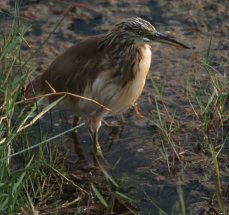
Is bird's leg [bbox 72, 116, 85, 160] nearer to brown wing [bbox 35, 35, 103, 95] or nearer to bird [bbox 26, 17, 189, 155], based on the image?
bird [bbox 26, 17, 189, 155]

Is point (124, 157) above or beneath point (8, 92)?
beneath

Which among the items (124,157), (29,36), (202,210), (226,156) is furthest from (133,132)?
(29,36)

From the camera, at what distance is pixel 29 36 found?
7.21 metres

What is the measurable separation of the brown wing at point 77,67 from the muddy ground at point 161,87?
0.39m

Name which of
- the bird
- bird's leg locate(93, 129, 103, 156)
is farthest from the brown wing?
bird's leg locate(93, 129, 103, 156)

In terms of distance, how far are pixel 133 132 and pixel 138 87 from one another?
51 centimetres

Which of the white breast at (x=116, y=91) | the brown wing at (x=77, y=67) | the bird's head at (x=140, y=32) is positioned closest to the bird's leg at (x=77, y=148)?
the white breast at (x=116, y=91)

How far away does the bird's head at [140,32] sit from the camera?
18.5 ft

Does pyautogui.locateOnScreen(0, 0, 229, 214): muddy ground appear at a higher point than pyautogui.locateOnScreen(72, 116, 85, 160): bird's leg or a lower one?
higher

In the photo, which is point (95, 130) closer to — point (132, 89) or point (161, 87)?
point (132, 89)

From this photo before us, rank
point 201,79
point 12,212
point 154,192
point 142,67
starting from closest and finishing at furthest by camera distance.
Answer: point 12,212 < point 154,192 < point 142,67 < point 201,79

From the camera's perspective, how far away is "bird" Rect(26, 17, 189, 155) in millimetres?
5633

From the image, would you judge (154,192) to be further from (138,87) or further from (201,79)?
(201,79)

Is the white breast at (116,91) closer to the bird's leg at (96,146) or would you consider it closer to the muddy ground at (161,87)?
the bird's leg at (96,146)
